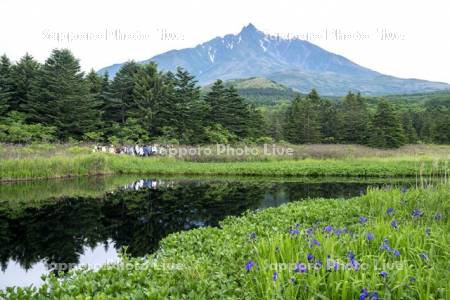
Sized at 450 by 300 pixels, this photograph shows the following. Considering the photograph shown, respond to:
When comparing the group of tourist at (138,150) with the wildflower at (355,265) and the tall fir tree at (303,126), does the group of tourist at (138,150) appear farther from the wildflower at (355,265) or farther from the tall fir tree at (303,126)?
the wildflower at (355,265)

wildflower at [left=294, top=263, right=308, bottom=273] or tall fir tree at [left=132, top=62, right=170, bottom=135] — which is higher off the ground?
tall fir tree at [left=132, top=62, right=170, bottom=135]

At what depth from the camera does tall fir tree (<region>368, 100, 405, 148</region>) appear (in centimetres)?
3941

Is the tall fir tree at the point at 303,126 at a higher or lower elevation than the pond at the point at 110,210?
higher

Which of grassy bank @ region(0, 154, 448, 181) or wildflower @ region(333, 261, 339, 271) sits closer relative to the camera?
wildflower @ region(333, 261, 339, 271)

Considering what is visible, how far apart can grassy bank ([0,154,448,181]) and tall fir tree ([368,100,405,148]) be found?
1572 cm

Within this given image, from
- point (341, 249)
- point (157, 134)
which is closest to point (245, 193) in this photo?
point (341, 249)

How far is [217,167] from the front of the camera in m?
22.0

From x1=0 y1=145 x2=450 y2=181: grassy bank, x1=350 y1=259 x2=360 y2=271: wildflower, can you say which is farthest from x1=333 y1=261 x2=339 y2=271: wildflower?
x1=0 y1=145 x2=450 y2=181: grassy bank

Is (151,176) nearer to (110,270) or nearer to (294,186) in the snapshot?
(294,186)

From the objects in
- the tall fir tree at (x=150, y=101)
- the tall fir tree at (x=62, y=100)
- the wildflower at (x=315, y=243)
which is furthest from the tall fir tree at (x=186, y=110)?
the wildflower at (x=315, y=243)

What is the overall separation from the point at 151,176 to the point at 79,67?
1823cm

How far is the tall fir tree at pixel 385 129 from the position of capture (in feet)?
129

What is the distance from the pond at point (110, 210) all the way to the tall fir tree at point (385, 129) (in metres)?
22.8

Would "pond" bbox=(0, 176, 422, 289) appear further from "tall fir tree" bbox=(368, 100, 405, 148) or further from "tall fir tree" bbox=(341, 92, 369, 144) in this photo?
"tall fir tree" bbox=(341, 92, 369, 144)
